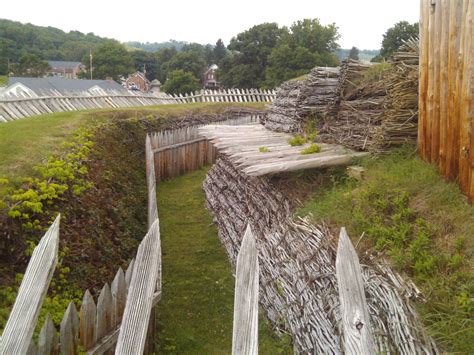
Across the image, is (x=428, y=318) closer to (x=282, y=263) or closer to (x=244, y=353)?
(x=244, y=353)

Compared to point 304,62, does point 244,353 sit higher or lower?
lower

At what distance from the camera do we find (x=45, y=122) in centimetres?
960

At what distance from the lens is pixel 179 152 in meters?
13.2

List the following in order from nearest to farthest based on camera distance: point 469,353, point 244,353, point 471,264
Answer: point 244,353 → point 469,353 → point 471,264

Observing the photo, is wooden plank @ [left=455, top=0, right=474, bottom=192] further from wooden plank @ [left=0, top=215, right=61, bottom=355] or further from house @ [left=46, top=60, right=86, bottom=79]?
house @ [left=46, top=60, right=86, bottom=79]

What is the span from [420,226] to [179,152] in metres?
10.2

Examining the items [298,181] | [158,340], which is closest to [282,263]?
[298,181]

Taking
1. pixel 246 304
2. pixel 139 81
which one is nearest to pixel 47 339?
pixel 246 304

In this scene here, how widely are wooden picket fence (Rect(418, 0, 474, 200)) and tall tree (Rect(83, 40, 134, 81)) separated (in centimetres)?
6774

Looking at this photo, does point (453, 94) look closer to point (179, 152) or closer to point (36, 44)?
point (179, 152)

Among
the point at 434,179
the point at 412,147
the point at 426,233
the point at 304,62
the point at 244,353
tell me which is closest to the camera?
the point at 244,353

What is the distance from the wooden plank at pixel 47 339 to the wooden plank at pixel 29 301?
0.56m

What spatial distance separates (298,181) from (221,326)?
1956 millimetres

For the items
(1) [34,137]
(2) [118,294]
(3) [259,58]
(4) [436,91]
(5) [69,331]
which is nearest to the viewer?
(5) [69,331]
